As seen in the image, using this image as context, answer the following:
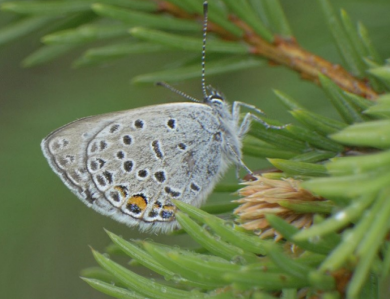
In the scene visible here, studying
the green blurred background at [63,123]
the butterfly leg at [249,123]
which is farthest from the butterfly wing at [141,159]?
the butterfly leg at [249,123]

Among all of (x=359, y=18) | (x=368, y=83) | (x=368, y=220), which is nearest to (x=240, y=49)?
(x=368, y=83)

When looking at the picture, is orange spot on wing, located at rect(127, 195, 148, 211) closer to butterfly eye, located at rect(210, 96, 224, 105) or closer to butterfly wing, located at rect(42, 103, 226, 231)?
butterfly wing, located at rect(42, 103, 226, 231)

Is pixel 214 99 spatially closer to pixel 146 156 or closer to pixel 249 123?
pixel 146 156

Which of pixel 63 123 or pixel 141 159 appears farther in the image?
pixel 63 123

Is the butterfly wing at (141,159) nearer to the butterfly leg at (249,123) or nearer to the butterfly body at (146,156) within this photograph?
the butterfly body at (146,156)

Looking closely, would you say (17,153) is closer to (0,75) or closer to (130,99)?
(130,99)

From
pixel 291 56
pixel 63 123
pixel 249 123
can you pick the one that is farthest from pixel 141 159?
pixel 291 56
